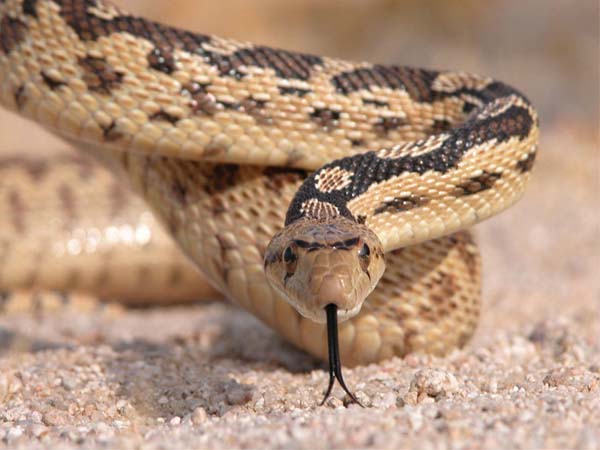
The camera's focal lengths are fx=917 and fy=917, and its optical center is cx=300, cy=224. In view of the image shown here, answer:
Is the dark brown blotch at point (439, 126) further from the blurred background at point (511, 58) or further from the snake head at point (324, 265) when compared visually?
the blurred background at point (511, 58)

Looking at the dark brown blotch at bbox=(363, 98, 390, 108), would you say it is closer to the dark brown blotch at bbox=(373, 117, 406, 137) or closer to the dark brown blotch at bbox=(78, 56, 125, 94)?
the dark brown blotch at bbox=(373, 117, 406, 137)

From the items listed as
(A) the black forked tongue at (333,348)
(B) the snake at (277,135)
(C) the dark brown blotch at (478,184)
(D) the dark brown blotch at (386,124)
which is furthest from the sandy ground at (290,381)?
(D) the dark brown blotch at (386,124)

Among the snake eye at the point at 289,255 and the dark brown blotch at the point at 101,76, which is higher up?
the dark brown blotch at the point at 101,76

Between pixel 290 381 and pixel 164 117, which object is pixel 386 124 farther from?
pixel 290 381

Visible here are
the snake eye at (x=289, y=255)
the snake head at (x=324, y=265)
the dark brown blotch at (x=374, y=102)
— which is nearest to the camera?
the snake head at (x=324, y=265)

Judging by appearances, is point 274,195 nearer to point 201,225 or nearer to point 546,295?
point 201,225
